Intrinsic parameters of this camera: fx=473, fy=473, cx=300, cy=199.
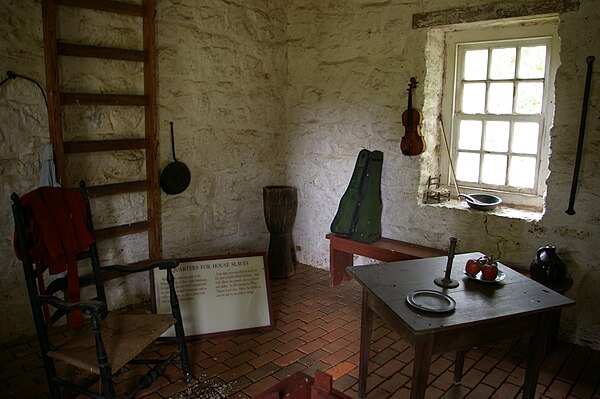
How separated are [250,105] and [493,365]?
2.88 metres

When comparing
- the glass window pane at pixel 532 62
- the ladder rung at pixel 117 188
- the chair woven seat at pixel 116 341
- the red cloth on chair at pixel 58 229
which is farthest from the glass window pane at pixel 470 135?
the red cloth on chair at pixel 58 229

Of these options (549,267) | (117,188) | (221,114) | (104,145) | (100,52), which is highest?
(100,52)

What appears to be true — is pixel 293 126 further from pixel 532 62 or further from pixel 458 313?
Answer: pixel 458 313

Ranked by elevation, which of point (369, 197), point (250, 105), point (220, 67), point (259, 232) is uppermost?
point (220, 67)

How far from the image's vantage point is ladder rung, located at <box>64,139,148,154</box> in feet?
10.3

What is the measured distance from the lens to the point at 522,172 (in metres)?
3.59

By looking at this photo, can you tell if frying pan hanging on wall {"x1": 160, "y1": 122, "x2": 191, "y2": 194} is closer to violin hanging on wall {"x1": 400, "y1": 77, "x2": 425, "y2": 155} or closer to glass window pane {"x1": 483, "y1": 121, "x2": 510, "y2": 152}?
violin hanging on wall {"x1": 400, "y1": 77, "x2": 425, "y2": 155}

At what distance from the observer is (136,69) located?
3469mm

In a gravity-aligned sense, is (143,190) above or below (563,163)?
below

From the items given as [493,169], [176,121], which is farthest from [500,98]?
[176,121]

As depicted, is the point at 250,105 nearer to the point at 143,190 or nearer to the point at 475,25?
the point at 143,190

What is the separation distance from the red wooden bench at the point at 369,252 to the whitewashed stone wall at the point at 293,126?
0.14 metres

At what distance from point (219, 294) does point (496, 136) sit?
2423mm

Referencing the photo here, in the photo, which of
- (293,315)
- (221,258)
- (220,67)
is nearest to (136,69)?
(220,67)
